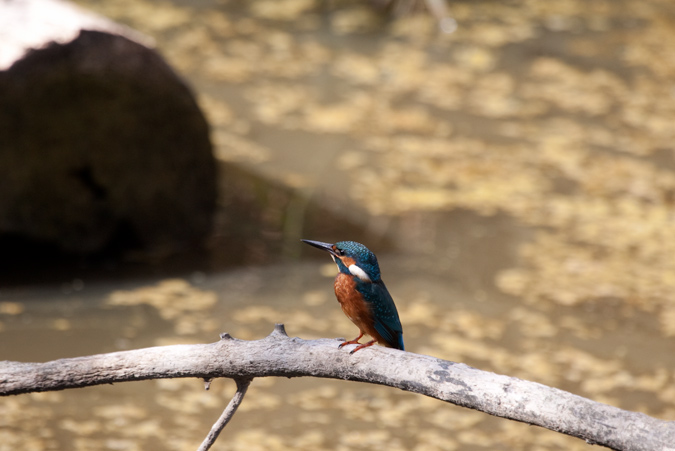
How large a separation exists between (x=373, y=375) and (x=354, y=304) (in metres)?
0.23

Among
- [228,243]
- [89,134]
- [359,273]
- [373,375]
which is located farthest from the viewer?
[228,243]

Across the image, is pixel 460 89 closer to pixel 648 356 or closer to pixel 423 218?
pixel 423 218

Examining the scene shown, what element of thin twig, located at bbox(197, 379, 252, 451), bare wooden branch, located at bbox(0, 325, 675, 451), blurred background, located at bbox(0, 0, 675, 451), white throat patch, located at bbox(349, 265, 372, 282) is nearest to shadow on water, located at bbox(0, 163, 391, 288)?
blurred background, located at bbox(0, 0, 675, 451)

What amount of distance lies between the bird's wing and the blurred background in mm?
1411

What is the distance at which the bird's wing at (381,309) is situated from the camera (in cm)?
208

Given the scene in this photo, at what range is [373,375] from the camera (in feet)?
6.36

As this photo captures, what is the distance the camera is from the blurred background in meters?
3.60

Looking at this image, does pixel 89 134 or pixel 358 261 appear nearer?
pixel 358 261

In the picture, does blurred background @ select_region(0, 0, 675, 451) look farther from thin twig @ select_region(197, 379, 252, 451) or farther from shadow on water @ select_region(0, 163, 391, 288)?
thin twig @ select_region(197, 379, 252, 451)

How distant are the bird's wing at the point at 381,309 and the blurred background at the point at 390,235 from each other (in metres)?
1.41

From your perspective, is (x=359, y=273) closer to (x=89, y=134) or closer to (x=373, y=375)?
(x=373, y=375)

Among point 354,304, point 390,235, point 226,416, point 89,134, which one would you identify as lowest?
point 226,416

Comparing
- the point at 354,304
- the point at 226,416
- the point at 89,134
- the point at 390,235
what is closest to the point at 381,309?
the point at 354,304

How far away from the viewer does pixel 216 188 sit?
5.02 metres
